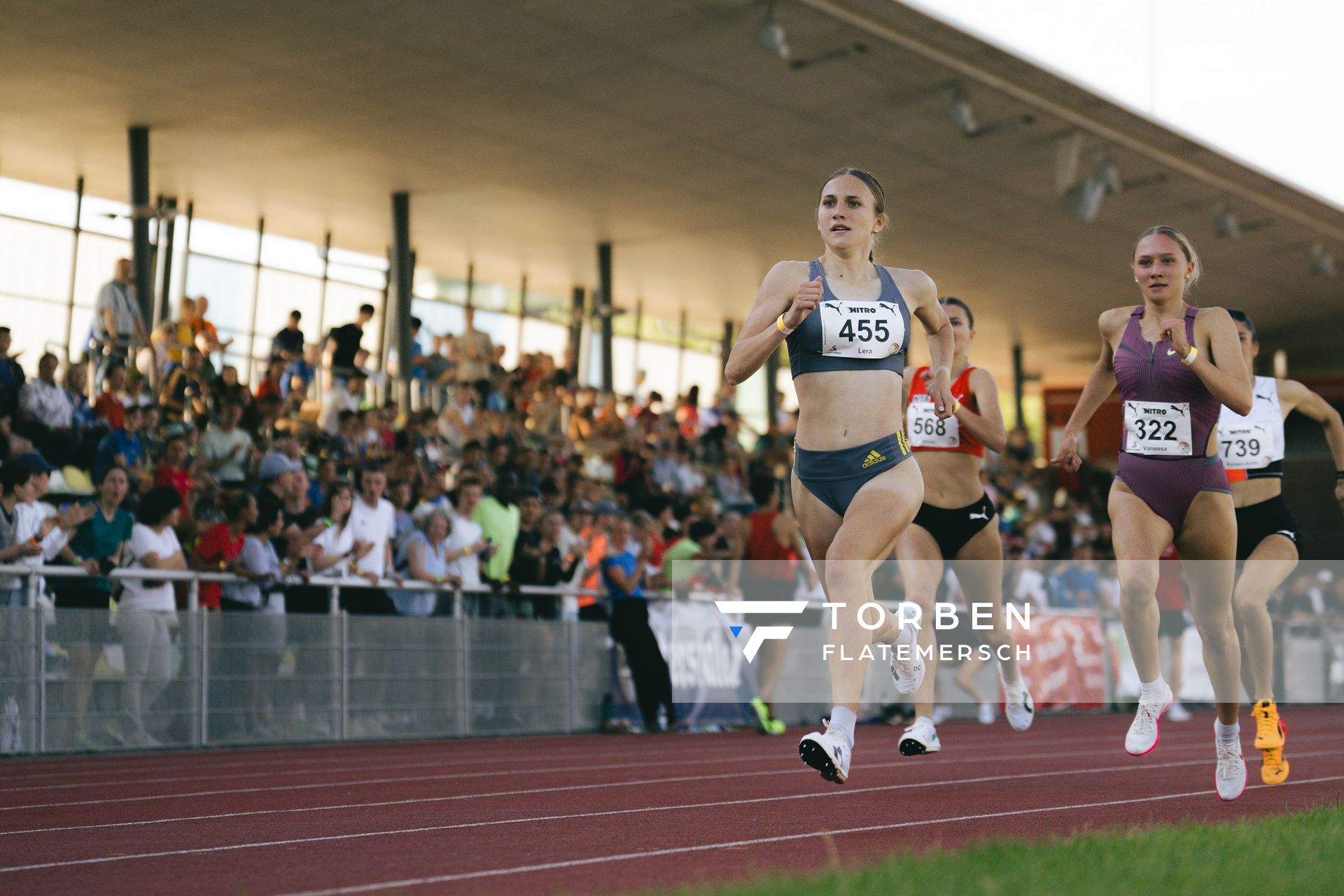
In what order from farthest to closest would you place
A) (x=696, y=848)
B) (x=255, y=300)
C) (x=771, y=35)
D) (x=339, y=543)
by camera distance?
1. (x=255, y=300)
2. (x=771, y=35)
3. (x=339, y=543)
4. (x=696, y=848)

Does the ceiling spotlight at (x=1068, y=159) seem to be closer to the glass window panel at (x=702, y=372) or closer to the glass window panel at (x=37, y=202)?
the glass window panel at (x=37, y=202)

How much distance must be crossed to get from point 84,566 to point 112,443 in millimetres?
2935

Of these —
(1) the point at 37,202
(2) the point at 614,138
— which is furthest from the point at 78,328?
(2) the point at 614,138

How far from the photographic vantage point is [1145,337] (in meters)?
7.65

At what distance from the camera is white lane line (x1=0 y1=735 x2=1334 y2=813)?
26.9ft

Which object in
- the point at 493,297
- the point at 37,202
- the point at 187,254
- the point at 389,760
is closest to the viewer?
the point at 389,760

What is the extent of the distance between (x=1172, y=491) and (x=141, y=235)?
17698mm

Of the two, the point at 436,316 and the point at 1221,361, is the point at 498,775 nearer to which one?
the point at 1221,361

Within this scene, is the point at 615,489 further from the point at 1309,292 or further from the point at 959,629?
the point at 1309,292

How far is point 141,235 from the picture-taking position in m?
22.3

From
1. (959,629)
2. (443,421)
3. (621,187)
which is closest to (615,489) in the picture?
(443,421)

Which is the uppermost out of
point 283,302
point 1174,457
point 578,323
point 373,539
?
point 578,323

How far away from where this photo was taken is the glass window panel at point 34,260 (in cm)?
2638

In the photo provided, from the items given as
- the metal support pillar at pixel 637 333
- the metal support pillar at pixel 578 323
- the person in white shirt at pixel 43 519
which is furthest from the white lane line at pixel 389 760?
the metal support pillar at pixel 637 333
